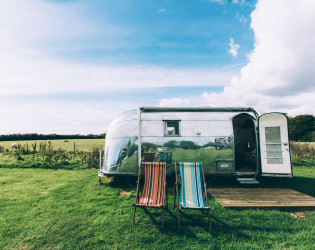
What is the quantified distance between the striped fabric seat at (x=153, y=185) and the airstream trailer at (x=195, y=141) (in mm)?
1340

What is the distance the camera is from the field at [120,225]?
3.48m

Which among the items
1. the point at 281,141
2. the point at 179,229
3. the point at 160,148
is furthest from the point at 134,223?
the point at 281,141

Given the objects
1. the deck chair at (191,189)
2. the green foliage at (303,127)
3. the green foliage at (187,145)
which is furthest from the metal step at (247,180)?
the green foliage at (303,127)

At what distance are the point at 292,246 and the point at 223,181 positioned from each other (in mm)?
4195

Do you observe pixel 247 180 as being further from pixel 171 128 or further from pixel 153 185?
pixel 153 185

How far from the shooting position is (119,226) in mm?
4066

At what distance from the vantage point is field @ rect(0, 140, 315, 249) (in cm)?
348

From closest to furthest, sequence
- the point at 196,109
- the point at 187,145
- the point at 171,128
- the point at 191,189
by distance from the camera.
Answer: the point at 191,189 → the point at 187,145 → the point at 171,128 → the point at 196,109

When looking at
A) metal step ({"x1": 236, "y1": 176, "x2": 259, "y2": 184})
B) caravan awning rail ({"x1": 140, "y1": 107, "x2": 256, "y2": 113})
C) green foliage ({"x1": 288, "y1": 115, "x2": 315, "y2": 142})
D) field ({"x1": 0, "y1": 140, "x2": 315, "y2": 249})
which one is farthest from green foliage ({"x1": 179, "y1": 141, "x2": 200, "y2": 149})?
green foliage ({"x1": 288, "y1": 115, "x2": 315, "y2": 142})

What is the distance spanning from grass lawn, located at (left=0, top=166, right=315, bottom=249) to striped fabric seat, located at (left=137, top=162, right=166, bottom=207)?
17.3 inches

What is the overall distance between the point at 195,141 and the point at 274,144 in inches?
120

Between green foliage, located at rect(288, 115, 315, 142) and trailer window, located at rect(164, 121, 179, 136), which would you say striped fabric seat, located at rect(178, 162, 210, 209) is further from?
green foliage, located at rect(288, 115, 315, 142)

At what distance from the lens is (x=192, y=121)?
6.77 m

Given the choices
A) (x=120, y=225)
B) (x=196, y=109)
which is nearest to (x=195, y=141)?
(x=196, y=109)
